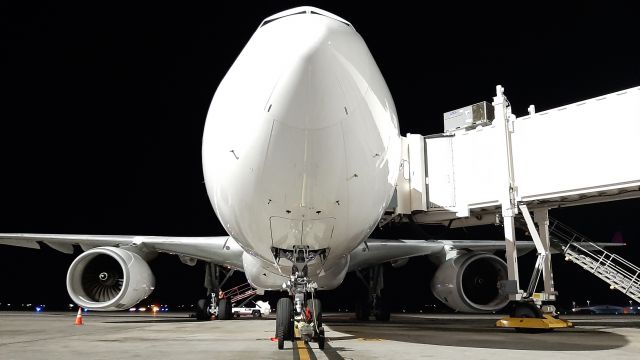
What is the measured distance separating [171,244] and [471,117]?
704cm

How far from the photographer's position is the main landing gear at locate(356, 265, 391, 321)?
13430mm

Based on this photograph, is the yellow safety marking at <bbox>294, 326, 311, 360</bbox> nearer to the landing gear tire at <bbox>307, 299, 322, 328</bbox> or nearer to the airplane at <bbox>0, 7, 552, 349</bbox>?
the airplane at <bbox>0, 7, 552, 349</bbox>

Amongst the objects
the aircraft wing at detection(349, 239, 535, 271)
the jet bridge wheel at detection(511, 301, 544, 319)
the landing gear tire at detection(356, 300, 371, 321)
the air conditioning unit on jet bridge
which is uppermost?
the air conditioning unit on jet bridge

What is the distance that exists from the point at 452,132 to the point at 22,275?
3282 cm

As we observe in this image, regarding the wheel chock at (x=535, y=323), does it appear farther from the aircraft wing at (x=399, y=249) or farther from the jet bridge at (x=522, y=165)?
the aircraft wing at (x=399, y=249)

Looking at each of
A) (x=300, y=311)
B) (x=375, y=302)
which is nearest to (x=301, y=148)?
(x=300, y=311)

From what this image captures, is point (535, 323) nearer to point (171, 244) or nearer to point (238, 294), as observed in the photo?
point (171, 244)

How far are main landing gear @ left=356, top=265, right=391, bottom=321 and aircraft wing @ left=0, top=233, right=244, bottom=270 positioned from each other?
12.0 feet

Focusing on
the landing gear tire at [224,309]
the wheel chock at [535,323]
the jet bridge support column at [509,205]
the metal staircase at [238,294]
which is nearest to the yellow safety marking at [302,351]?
the wheel chock at [535,323]

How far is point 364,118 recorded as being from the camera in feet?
15.9

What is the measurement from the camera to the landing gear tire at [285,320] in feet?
19.0

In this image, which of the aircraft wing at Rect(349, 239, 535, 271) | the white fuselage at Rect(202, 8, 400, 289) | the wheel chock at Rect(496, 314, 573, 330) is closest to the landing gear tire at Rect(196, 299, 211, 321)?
the aircraft wing at Rect(349, 239, 535, 271)

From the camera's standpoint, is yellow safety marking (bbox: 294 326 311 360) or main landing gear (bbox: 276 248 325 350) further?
main landing gear (bbox: 276 248 325 350)

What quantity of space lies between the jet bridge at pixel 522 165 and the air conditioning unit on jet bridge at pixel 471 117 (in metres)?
0.02
